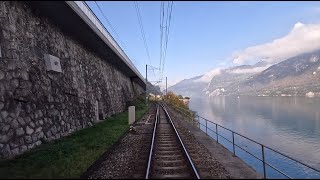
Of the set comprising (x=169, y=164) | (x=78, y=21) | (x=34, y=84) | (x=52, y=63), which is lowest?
(x=169, y=164)

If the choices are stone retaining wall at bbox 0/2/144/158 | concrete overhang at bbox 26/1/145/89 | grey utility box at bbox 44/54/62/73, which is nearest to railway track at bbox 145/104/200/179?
stone retaining wall at bbox 0/2/144/158

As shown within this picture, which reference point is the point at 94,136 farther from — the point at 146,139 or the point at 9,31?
the point at 9,31

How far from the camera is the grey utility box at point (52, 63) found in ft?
57.7

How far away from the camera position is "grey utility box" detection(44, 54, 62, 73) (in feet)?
57.7

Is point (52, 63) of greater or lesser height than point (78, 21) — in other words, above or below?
below

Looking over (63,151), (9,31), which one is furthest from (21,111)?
(9,31)

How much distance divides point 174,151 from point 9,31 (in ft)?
29.7

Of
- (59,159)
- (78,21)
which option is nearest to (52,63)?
(78,21)

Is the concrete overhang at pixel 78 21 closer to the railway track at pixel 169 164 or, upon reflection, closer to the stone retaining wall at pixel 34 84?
the stone retaining wall at pixel 34 84

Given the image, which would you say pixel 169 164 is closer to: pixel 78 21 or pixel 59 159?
pixel 59 159

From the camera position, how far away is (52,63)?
18.0 metres

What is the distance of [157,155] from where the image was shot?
14844 mm

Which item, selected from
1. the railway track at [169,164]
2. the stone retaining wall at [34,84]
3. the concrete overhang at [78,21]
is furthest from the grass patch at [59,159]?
the concrete overhang at [78,21]

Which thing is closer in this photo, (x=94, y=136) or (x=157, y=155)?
(x=157, y=155)
